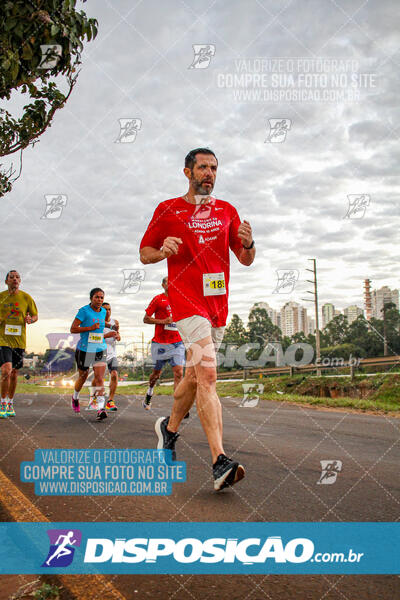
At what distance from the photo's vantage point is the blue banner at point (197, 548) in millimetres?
2170

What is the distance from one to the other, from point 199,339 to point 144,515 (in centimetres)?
125

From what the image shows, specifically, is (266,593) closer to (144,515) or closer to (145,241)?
→ (144,515)

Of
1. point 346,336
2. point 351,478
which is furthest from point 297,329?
point 351,478

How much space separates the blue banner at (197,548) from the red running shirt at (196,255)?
5.17 feet

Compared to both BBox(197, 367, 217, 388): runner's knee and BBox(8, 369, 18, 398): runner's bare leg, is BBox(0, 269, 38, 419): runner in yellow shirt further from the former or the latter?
BBox(197, 367, 217, 388): runner's knee

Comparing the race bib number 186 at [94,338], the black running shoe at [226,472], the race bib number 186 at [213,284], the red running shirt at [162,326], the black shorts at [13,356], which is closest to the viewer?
the black running shoe at [226,472]

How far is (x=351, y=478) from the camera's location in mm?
3883

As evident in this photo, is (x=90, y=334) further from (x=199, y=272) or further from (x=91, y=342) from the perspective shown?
(x=199, y=272)

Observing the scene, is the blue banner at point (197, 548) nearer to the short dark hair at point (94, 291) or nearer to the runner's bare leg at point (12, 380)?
the runner's bare leg at point (12, 380)

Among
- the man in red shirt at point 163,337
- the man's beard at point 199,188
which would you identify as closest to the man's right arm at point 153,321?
the man in red shirt at point 163,337

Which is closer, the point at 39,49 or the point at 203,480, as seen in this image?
the point at 203,480

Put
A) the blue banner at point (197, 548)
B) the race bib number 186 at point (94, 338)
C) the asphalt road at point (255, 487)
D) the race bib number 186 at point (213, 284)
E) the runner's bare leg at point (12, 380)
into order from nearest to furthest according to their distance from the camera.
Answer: the asphalt road at point (255, 487) < the blue banner at point (197, 548) < the race bib number 186 at point (213, 284) < the runner's bare leg at point (12, 380) < the race bib number 186 at point (94, 338)

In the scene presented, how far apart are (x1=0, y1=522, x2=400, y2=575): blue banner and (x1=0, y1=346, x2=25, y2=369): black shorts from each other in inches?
227

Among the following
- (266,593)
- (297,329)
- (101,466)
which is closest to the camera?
(266,593)
